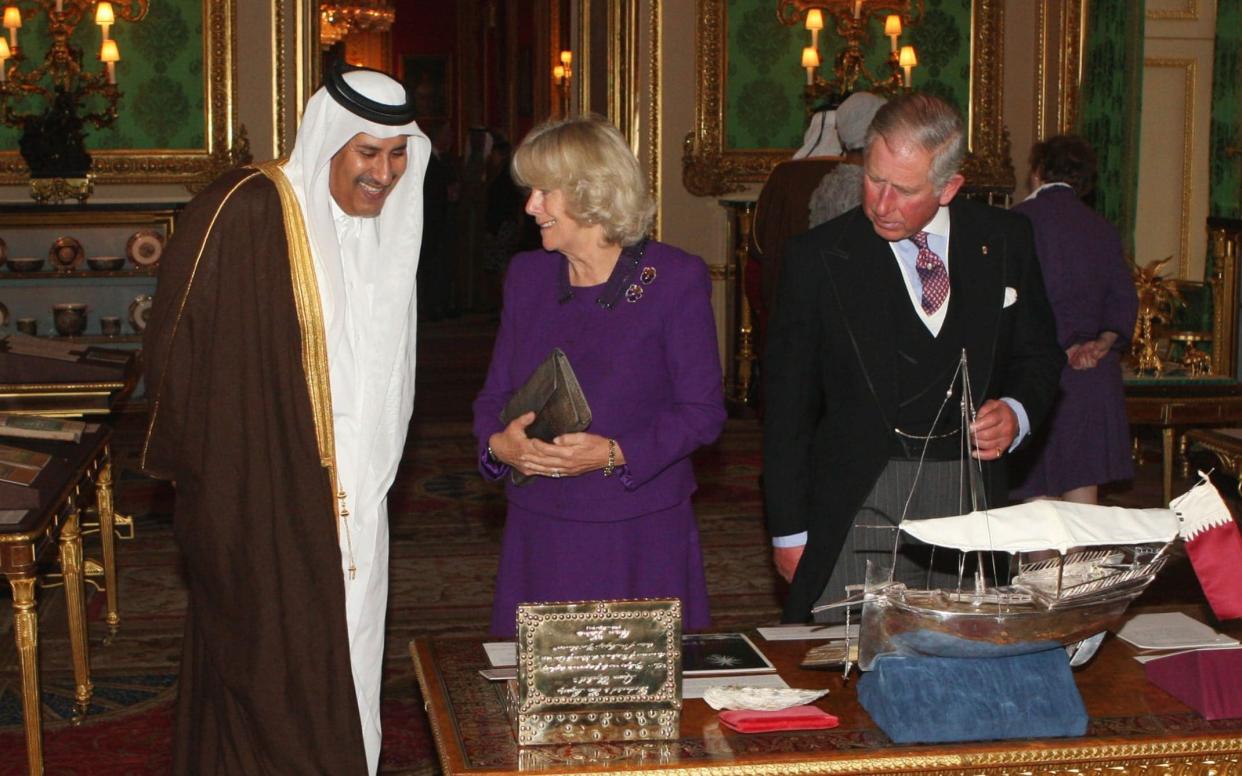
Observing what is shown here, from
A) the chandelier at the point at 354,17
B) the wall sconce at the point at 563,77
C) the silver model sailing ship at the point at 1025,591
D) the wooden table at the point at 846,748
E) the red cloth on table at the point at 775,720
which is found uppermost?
the chandelier at the point at 354,17

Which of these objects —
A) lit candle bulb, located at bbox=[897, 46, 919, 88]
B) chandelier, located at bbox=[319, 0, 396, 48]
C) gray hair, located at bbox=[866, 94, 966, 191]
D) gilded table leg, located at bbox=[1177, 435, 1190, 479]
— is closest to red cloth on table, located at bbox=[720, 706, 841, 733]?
gray hair, located at bbox=[866, 94, 966, 191]

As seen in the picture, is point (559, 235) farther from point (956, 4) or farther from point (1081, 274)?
point (956, 4)

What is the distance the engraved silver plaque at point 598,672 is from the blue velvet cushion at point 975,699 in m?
0.34

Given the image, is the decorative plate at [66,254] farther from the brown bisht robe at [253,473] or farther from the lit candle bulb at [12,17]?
the brown bisht robe at [253,473]

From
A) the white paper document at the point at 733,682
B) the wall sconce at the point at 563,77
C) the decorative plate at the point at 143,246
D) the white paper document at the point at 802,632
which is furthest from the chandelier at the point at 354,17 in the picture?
the white paper document at the point at 733,682

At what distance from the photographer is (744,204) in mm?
10133

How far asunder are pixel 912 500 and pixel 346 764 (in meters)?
1.25

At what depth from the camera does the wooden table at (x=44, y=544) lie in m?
3.72

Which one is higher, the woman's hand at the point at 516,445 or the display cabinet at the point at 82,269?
the display cabinet at the point at 82,269

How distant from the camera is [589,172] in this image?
3.19 meters

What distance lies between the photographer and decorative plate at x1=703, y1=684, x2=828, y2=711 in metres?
2.48

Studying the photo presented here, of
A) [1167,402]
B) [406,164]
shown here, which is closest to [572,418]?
[406,164]

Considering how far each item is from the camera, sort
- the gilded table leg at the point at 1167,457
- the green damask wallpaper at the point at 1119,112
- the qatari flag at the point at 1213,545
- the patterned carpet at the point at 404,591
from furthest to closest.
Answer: the green damask wallpaper at the point at 1119,112 → the gilded table leg at the point at 1167,457 → the patterned carpet at the point at 404,591 → the qatari flag at the point at 1213,545

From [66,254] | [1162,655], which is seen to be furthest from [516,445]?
[66,254]
